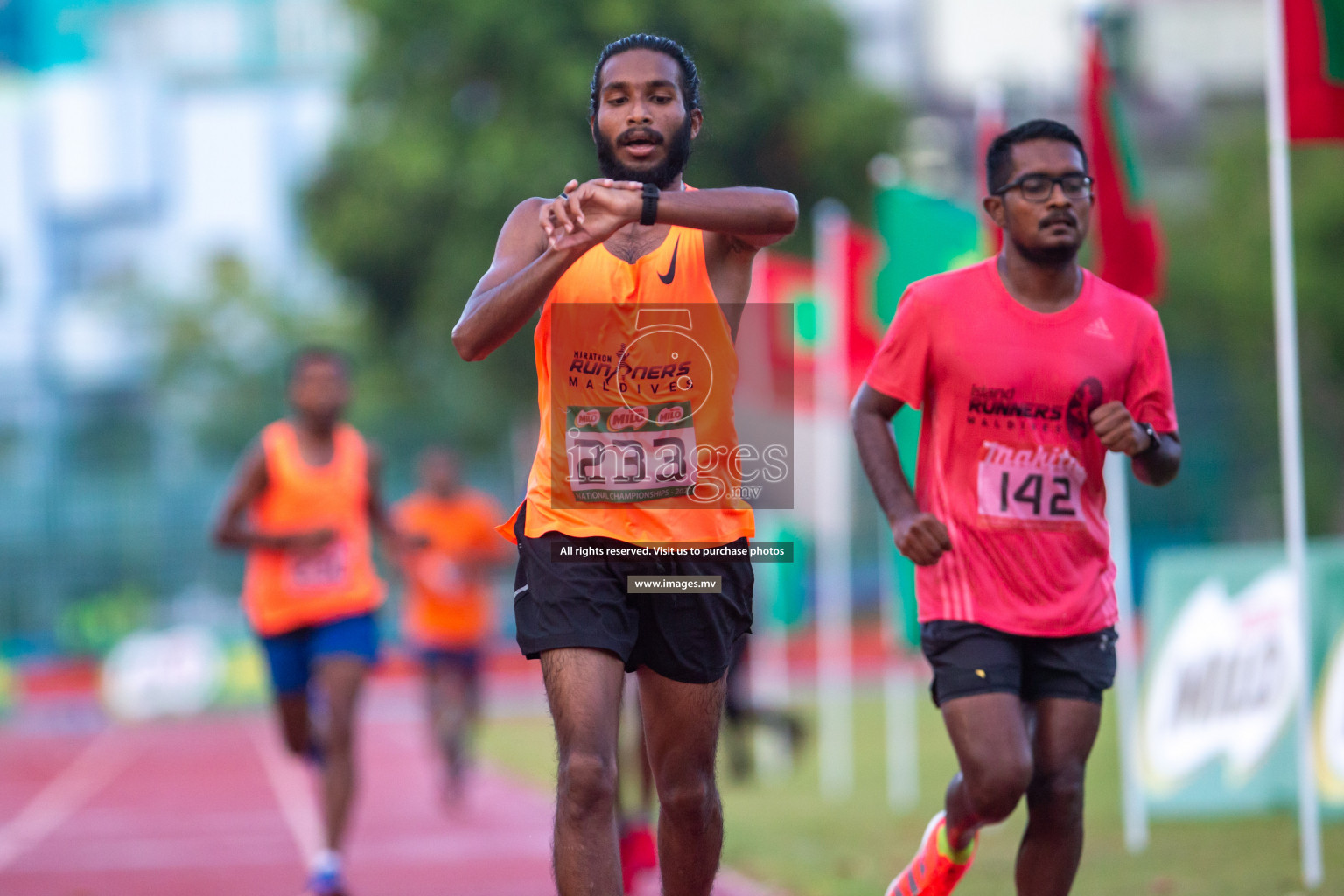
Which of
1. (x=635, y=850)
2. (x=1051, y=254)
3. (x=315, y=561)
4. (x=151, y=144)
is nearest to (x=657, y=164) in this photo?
(x=1051, y=254)

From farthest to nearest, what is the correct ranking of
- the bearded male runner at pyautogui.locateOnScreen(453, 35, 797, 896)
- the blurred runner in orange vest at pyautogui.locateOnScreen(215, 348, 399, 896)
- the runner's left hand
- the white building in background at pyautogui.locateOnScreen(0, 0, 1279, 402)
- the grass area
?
the white building in background at pyautogui.locateOnScreen(0, 0, 1279, 402)
the blurred runner in orange vest at pyautogui.locateOnScreen(215, 348, 399, 896)
the grass area
the runner's left hand
the bearded male runner at pyautogui.locateOnScreen(453, 35, 797, 896)

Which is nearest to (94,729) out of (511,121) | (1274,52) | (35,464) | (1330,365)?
(35,464)

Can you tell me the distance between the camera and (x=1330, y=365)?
34656 millimetres

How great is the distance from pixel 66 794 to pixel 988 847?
955cm

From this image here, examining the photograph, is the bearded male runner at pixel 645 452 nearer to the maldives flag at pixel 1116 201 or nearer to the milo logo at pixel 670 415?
the milo logo at pixel 670 415

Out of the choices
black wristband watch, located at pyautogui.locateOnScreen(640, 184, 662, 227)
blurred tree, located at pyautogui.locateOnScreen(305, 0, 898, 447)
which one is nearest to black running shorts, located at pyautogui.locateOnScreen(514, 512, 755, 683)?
black wristband watch, located at pyautogui.locateOnScreen(640, 184, 662, 227)

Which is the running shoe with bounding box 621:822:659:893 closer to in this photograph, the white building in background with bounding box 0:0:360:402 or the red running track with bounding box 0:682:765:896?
the red running track with bounding box 0:682:765:896

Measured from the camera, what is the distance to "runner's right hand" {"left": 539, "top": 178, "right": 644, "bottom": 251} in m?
3.89

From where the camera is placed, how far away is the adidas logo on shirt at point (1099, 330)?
476 cm

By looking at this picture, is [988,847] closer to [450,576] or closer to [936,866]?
[936,866]

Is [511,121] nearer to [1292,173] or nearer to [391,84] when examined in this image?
[391,84]

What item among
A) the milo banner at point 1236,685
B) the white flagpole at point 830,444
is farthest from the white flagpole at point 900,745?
the milo banner at point 1236,685

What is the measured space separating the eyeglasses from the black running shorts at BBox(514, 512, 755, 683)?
133 cm

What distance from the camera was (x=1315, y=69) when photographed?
271 inches
